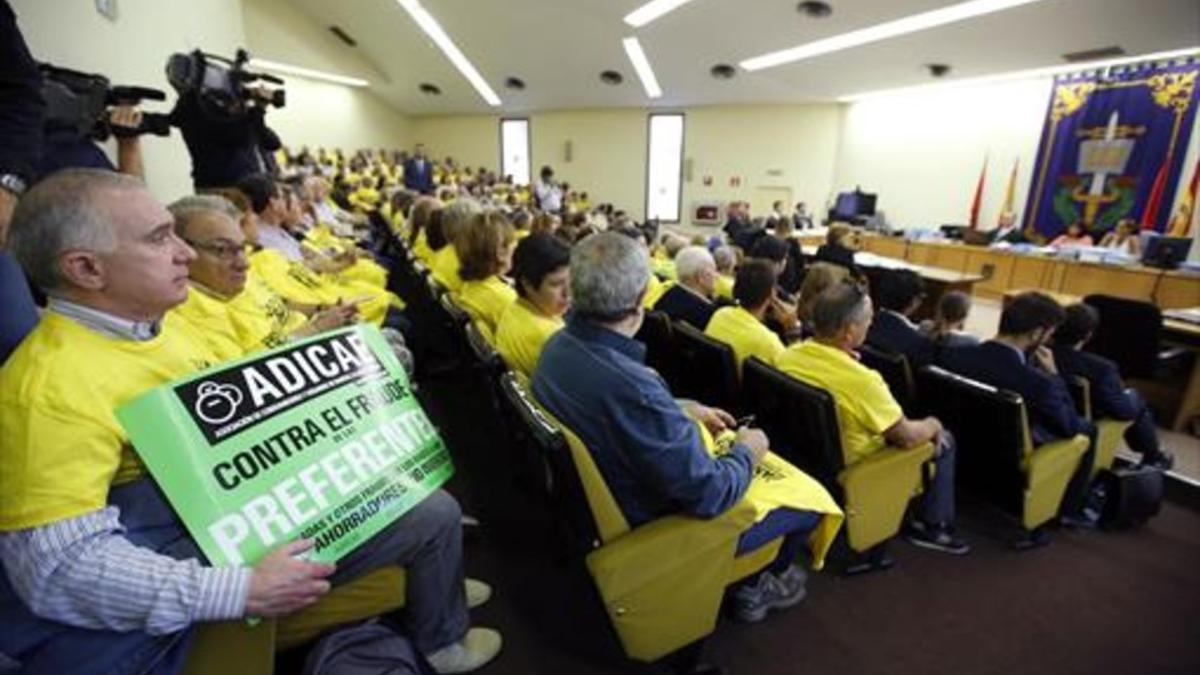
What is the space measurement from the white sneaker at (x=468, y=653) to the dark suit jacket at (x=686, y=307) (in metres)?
1.70

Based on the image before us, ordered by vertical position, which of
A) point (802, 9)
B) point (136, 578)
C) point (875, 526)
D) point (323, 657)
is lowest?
point (875, 526)

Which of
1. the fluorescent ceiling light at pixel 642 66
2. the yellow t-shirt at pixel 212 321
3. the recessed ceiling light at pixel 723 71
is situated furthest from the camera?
the recessed ceiling light at pixel 723 71

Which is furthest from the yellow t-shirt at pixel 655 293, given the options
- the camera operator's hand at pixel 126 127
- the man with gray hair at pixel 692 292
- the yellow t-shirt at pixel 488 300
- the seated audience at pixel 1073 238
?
the seated audience at pixel 1073 238

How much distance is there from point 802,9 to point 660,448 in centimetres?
742

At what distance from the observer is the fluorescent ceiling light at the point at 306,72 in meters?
10.5

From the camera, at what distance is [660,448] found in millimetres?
1279

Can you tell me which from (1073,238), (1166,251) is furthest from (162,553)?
(1073,238)

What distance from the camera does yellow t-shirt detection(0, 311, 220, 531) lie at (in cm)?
85

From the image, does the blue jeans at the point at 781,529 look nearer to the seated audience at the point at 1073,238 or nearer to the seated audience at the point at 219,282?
the seated audience at the point at 219,282

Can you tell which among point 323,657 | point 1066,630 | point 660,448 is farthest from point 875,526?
point 323,657

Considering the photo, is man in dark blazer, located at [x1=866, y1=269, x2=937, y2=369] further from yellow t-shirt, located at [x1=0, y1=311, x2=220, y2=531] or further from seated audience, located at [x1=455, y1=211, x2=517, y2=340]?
yellow t-shirt, located at [x1=0, y1=311, x2=220, y2=531]

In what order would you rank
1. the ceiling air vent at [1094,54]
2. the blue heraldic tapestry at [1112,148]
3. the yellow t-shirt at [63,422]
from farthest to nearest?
the blue heraldic tapestry at [1112,148] → the ceiling air vent at [1094,54] → the yellow t-shirt at [63,422]

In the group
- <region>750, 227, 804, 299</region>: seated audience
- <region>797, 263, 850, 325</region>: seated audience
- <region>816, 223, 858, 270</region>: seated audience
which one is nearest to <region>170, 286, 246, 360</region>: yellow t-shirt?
<region>797, 263, 850, 325</region>: seated audience

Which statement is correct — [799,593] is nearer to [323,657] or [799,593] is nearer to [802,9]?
[323,657]
